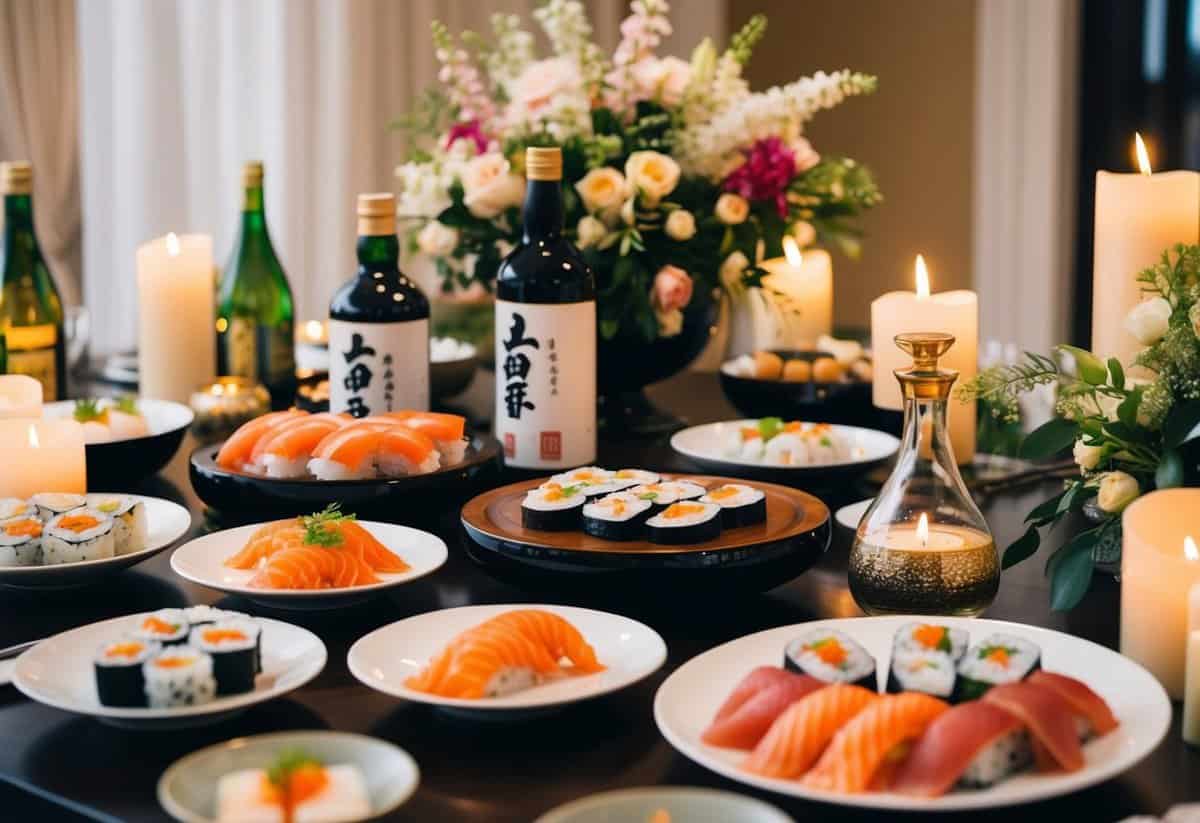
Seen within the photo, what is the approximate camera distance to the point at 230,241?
147 inches

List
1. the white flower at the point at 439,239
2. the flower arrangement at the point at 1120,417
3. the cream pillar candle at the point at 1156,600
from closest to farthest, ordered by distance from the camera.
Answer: the cream pillar candle at the point at 1156,600, the flower arrangement at the point at 1120,417, the white flower at the point at 439,239

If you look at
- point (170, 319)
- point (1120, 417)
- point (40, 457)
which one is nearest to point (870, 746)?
point (1120, 417)

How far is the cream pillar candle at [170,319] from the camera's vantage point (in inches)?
87.0

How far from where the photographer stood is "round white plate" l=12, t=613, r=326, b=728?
101 centimetres

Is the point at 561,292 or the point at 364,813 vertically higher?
the point at 561,292

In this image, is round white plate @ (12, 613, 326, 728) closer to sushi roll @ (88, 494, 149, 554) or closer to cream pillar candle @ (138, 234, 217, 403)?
sushi roll @ (88, 494, 149, 554)

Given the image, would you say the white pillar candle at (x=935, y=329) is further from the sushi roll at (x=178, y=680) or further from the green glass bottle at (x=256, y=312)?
the sushi roll at (x=178, y=680)

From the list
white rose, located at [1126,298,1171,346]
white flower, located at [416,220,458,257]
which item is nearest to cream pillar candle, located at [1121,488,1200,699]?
white rose, located at [1126,298,1171,346]

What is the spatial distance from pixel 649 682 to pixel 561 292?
0.66 meters

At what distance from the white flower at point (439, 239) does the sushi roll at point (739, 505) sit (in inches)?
33.4

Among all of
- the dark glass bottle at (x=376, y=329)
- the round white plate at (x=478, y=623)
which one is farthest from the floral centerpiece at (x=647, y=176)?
the round white plate at (x=478, y=623)

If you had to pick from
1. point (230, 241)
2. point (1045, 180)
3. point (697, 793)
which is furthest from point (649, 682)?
point (1045, 180)

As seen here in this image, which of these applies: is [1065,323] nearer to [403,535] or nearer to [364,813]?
[403,535]

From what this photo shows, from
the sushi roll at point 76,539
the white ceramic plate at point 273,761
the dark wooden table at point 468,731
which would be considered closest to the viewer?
the white ceramic plate at point 273,761
